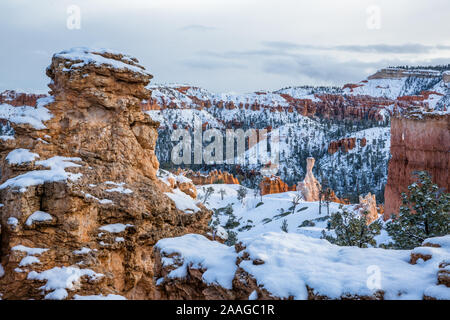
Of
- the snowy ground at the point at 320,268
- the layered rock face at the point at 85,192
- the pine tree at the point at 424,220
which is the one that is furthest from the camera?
the pine tree at the point at 424,220

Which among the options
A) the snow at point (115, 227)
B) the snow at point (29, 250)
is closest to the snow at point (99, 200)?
the snow at point (115, 227)

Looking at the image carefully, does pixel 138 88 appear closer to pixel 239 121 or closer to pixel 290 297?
pixel 290 297

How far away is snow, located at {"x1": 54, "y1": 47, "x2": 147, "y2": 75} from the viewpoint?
9703 mm

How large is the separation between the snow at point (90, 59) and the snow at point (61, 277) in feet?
16.4

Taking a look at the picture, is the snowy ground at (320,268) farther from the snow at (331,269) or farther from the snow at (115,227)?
the snow at (115,227)

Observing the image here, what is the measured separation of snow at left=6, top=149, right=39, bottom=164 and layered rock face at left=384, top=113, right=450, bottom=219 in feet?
73.6

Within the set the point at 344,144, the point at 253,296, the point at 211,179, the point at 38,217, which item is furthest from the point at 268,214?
the point at 344,144

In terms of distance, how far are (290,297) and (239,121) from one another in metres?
162

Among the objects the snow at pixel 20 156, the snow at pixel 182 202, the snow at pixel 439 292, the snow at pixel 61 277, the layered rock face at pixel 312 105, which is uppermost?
the layered rock face at pixel 312 105

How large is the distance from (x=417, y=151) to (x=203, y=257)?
21282mm

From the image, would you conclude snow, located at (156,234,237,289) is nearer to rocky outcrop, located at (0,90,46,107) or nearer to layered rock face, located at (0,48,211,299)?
layered rock face, located at (0,48,211,299)

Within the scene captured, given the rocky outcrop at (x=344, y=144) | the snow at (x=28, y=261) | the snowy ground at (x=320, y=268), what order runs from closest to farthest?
the snowy ground at (x=320, y=268), the snow at (x=28, y=261), the rocky outcrop at (x=344, y=144)

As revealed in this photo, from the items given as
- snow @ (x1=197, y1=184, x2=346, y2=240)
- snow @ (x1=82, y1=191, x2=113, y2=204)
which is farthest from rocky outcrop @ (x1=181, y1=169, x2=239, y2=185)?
snow @ (x1=82, y1=191, x2=113, y2=204)

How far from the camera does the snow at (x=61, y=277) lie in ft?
24.6
